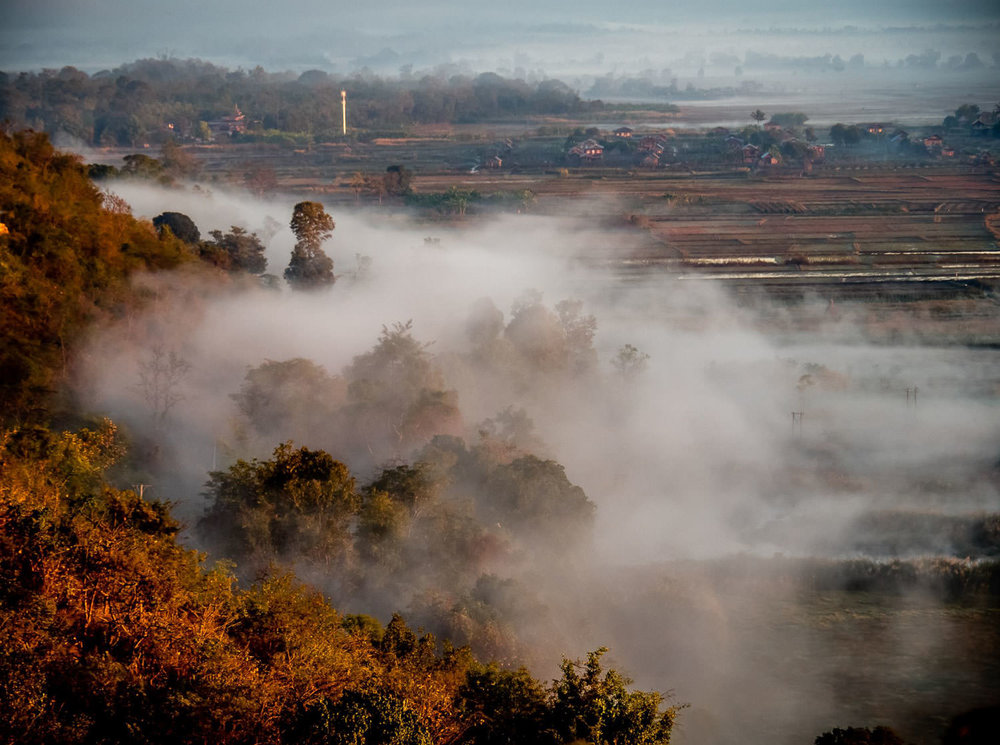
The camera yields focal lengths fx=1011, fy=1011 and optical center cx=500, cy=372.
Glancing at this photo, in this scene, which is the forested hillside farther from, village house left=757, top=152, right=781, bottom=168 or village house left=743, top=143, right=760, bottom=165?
village house left=743, top=143, right=760, bottom=165

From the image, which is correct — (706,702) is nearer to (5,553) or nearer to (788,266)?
(5,553)

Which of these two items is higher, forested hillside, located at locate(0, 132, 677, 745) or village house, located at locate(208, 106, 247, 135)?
village house, located at locate(208, 106, 247, 135)

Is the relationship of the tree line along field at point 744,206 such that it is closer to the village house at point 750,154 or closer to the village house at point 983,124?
the village house at point 750,154

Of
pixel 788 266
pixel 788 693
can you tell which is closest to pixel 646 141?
pixel 788 266

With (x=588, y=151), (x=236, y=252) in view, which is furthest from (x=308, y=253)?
(x=588, y=151)

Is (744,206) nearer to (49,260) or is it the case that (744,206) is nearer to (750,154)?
(750,154)

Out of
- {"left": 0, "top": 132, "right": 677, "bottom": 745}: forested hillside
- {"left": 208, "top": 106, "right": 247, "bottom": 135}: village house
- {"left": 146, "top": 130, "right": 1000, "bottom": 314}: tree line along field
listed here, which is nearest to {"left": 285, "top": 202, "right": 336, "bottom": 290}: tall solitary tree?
{"left": 146, "top": 130, "right": 1000, "bottom": 314}: tree line along field
